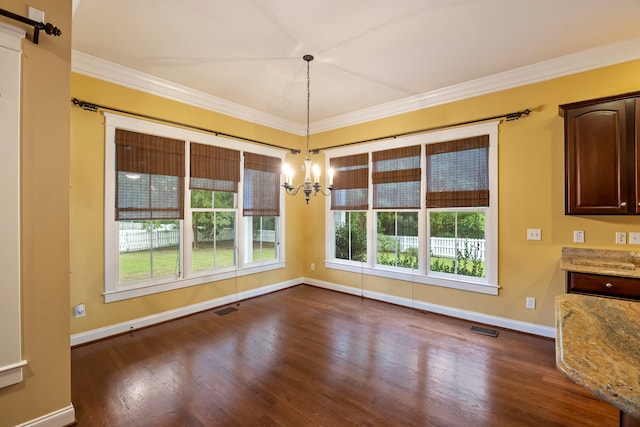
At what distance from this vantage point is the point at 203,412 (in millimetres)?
2098

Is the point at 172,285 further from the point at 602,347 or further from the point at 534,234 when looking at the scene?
the point at 534,234

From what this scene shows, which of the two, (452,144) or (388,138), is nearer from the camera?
(452,144)

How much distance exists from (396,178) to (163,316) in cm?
371

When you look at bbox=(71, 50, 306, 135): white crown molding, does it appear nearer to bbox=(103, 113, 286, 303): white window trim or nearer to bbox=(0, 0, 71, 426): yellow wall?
bbox=(103, 113, 286, 303): white window trim

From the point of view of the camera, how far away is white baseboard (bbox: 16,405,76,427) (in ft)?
6.13

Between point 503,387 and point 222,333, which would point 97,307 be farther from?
point 503,387

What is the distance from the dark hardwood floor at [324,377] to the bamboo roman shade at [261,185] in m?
1.80

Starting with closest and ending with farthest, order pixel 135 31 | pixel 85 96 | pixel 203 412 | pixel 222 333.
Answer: pixel 203 412, pixel 135 31, pixel 85 96, pixel 222 333

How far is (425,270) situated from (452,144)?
177cm

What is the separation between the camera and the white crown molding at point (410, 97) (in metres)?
2.99

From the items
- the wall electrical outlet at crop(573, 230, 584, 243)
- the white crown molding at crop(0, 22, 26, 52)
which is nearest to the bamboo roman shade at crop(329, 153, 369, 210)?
the wall electrical outlet at crop(573, 230, 584, 243)

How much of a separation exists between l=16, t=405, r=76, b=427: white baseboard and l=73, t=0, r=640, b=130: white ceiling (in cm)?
299

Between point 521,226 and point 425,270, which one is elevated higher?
point 521,226

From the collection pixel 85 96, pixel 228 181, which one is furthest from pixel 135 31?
pixel 228 181
